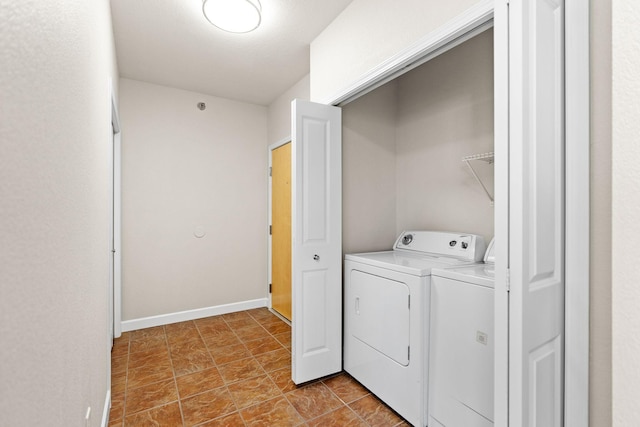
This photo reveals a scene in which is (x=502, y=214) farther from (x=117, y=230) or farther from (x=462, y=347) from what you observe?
(x=117, y=230)

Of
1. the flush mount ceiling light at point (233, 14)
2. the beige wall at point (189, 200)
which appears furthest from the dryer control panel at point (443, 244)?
the beige wall at point (189, 200)

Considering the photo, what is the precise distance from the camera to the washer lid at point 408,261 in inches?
71.6

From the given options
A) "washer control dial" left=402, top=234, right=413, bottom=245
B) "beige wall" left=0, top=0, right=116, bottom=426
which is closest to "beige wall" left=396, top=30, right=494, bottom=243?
"washer control dial" left=402, top=234, right=413, bottom=245

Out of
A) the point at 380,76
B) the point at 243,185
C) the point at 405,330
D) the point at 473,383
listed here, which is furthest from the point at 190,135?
the point at 473,383

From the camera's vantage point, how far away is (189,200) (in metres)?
3.65

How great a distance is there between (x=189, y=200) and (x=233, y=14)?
215 cm

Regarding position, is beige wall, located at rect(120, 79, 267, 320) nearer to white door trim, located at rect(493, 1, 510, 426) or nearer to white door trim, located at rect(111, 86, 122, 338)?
white door trim, located at rect(111, 86, 122, 338)

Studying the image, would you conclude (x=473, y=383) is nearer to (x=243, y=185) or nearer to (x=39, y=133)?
(x=39, y=133)

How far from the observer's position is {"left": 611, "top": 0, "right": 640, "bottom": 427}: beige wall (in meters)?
0.64

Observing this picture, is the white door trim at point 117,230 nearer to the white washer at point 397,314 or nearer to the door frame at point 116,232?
the door frame at point 116,232

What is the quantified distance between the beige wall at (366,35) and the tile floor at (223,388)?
2.13 metres

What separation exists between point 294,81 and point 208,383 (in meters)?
2.96

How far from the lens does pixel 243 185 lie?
3980mm

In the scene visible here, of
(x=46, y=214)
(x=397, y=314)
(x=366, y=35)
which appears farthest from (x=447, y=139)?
(x=46, y=214)
